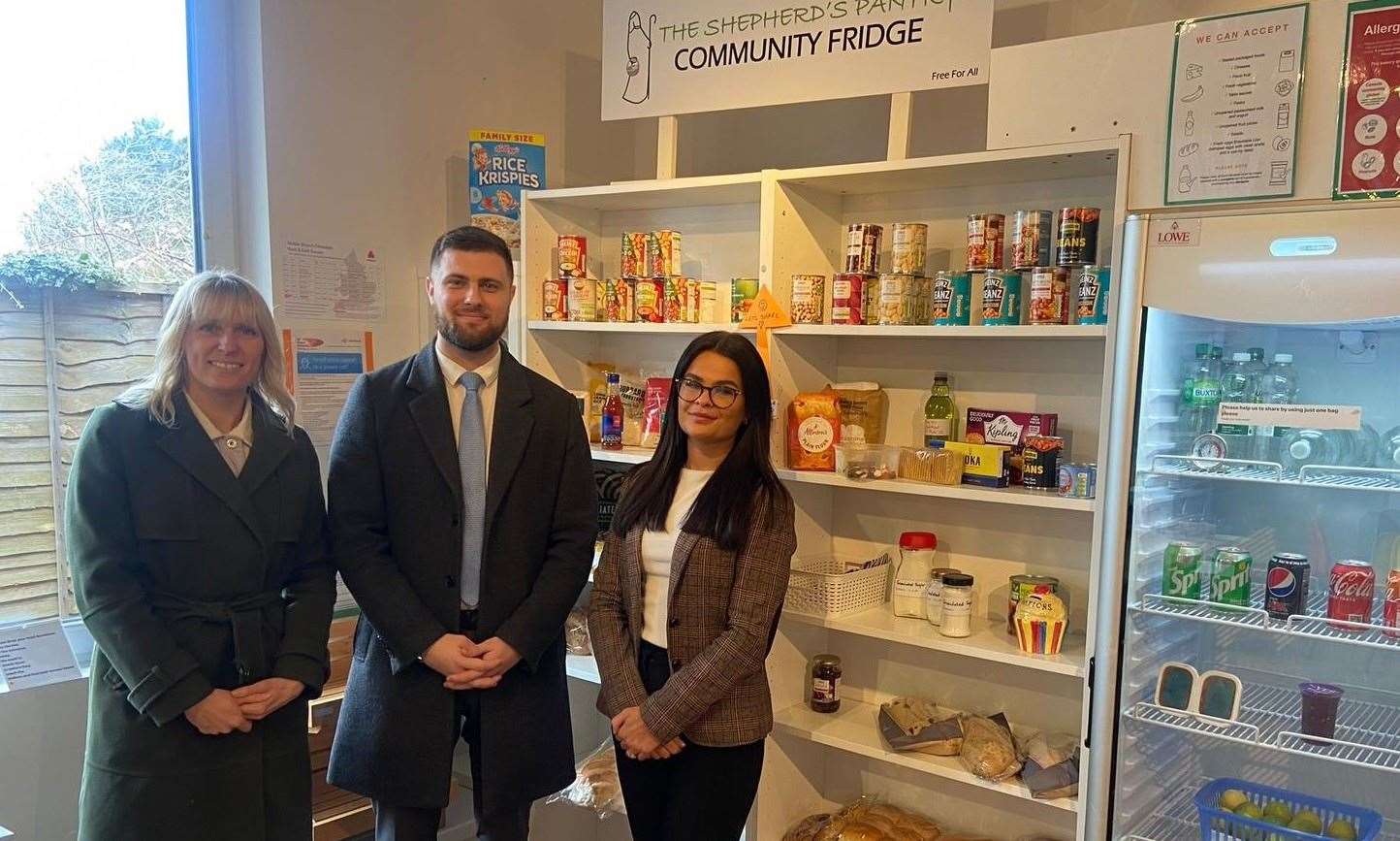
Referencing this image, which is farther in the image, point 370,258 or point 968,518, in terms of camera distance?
point 370,258

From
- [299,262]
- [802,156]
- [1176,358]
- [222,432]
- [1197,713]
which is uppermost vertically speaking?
[802,156]

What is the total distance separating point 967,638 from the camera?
225 cm

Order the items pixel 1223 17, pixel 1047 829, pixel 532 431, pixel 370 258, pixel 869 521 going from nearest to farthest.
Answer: pixel 1223 17 < pixel 532 431 < pixel 1047 829 < pixel 869 521 < pixel 370 258

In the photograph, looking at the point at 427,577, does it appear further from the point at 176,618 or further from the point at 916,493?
the point at 916,493

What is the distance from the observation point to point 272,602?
1821 mm

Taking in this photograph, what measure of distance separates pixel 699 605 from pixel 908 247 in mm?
1020

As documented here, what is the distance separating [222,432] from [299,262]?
1104 mm

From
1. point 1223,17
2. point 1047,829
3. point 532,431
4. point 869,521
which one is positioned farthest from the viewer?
point 869,521

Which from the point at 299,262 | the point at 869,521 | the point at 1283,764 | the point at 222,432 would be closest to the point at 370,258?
the point at 299,262

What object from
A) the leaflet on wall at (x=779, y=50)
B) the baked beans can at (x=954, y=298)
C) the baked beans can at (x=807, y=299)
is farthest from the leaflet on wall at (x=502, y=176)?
the baked beans can at (x=954, y=298)

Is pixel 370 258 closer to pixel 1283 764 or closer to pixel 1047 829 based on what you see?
pixel 1047 829

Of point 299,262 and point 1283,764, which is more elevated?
point 299,262

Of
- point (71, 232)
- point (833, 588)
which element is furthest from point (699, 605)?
point (71, 232)

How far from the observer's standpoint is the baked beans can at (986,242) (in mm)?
2180
